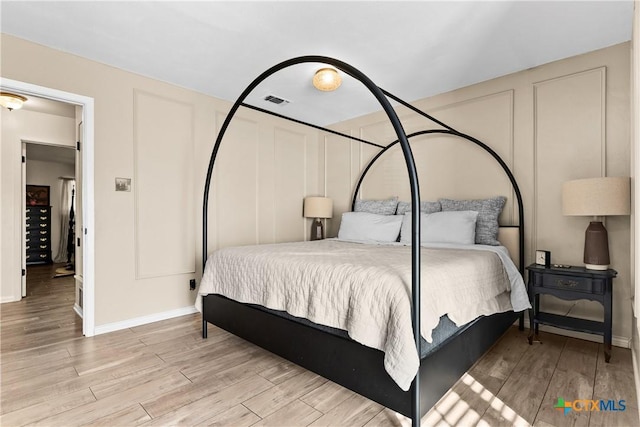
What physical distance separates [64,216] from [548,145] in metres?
9.28

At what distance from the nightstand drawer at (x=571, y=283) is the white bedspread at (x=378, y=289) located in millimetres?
232

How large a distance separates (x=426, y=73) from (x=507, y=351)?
254 centimetres

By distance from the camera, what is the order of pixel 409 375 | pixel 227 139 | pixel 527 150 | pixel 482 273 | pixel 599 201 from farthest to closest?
pixel 227 139, pixel 527 150, pixel 599 201, pixel 482 273, pixel 409 375

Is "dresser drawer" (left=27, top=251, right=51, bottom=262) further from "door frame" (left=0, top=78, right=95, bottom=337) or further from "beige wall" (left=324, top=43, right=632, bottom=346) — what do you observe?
"beige wall" (left=324, top=43, right=632, bottom=346)

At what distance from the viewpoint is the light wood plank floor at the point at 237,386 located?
5.32ft

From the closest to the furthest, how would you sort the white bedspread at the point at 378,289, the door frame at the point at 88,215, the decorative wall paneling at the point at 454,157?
the white bedspread at the point at 378,289 < the door frame at the point at 88,215 < the decorative wall paneling at the point at 454,157

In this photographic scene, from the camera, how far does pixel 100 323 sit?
287cm

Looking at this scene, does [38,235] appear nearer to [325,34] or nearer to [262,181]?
[262,181]

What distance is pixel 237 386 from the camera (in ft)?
6.37

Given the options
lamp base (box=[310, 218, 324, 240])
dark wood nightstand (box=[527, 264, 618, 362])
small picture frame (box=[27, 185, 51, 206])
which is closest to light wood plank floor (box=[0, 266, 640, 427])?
dark wood nightstand (box=[527, 264, 618, 362])

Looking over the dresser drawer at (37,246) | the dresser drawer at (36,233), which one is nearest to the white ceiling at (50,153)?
the dresser drawer at (36,233)

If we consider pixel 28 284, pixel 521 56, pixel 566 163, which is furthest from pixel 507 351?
pixel 28 284

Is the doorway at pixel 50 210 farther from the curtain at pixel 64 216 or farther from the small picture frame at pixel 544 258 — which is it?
the small picture frame at pixel 544 258

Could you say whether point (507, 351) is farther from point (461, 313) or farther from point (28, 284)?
point (28, 284)
